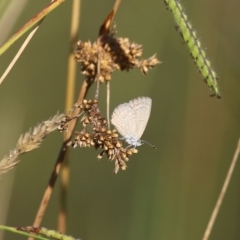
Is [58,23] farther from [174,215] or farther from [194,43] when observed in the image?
[194,43]

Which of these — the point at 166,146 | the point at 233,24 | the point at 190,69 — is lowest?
the point at 166,146

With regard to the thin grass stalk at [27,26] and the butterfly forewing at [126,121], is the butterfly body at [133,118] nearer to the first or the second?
the butterfly forewing at [126,121]

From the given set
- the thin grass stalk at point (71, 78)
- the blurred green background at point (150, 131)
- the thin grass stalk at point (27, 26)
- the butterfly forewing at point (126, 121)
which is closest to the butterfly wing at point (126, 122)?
the butterfly forewing at point (126, 121)

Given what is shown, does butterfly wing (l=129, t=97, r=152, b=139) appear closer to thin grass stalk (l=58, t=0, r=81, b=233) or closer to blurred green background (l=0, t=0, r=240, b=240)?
thin grass stalk (l=58, t=0, r=81, b=233)

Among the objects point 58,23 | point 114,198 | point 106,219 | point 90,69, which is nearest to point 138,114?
point 90,69

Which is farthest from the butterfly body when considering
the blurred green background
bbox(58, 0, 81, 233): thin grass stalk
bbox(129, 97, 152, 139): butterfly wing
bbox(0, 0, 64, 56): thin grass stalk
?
the blurred green background

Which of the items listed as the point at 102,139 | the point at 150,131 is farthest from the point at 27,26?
the point at 150,131
